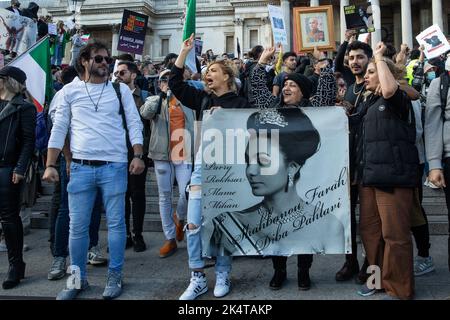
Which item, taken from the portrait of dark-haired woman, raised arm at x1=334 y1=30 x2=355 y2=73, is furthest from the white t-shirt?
raised arm at x1=334 y1=30 x2=355 y2=73

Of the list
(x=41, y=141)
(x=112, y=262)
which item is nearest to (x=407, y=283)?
(x=112, y=262)

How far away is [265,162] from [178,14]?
5503 cm

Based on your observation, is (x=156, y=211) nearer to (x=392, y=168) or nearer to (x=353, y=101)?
(x=353, y=101)

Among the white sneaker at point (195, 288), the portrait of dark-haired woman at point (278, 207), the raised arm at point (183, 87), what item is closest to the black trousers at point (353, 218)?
the portrait of dark-haired woman at point (278, 207)

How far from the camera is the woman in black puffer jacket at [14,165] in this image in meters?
4.88

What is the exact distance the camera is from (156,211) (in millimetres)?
7793

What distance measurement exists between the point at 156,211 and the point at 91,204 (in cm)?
336

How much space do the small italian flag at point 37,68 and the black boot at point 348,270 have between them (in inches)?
177

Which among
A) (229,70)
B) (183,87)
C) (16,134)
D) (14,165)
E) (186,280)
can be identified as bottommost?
(186,280)

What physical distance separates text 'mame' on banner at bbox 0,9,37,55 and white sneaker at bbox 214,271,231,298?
799 cm

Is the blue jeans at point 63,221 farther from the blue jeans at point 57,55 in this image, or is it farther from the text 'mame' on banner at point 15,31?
the blue jeans at point 57,55

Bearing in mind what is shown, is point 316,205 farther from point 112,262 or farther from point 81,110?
point 81,110

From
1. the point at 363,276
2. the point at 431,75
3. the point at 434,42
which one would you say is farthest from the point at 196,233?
the point at 434,42

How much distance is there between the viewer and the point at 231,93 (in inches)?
181
